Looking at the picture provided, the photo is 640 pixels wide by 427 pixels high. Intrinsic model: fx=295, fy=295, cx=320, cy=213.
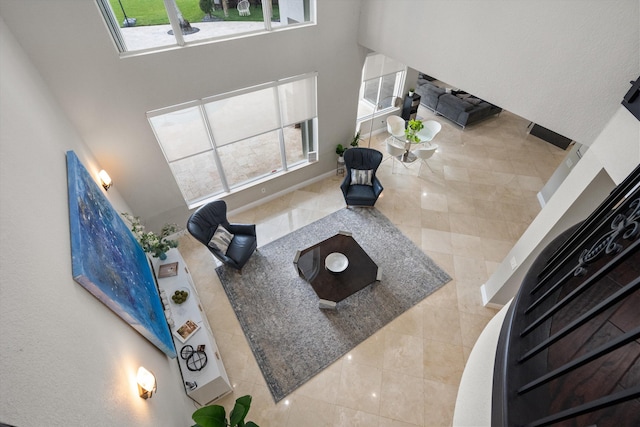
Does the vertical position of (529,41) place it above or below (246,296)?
above

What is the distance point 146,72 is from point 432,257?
5.19m

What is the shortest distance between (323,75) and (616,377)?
17.3ft

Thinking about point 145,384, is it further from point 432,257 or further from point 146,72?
point 432,257

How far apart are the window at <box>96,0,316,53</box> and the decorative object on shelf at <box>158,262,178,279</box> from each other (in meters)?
2.82

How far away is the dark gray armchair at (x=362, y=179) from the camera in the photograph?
5.88m

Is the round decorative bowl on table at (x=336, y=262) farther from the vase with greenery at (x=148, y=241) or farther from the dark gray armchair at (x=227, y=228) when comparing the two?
the vase with greenery at (x=148, y=241)

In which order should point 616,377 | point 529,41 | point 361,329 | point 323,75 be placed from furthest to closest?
1. point 323,75
2. point 361,329
3. point 529,41
4. point 616,377

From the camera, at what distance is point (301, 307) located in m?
4.62

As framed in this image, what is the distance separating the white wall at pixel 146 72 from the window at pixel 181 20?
153mm

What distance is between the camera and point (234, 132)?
507 centimetres

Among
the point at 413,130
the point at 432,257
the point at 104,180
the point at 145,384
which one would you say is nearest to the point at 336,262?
the point at 432,257

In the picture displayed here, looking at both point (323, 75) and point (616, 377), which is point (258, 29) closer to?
point (323, 75)

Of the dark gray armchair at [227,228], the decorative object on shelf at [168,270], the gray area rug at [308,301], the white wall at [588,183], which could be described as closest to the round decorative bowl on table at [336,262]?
the gray area rug at [308,301]

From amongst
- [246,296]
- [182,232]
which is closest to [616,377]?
[246,296]
